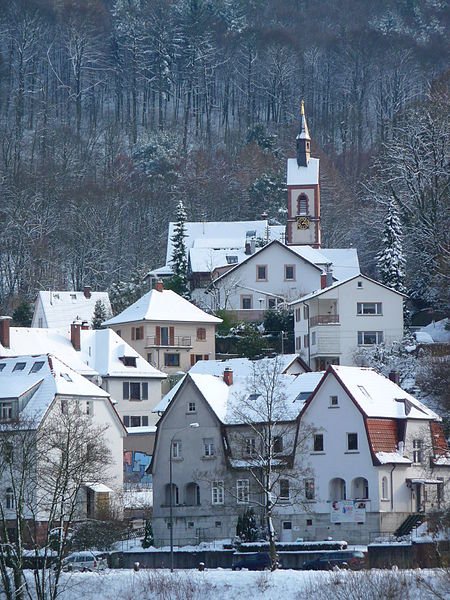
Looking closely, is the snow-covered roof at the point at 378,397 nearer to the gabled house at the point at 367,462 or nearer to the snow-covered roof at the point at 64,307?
the gabled house at the point at 367,462

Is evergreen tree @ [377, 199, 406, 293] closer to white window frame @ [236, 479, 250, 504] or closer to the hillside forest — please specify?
the hillside forest

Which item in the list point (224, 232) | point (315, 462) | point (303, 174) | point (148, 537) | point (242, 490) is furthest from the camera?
point (303, 174)

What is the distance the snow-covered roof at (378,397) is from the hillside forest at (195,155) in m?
6.02

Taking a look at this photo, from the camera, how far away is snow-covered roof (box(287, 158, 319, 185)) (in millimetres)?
137125

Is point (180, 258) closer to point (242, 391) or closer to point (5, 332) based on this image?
point (5, 332)

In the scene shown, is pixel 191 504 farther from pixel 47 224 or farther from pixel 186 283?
pixel 47 224

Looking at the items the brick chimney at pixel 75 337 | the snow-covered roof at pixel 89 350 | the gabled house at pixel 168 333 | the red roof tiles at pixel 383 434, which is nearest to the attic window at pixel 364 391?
the red roof tiles at pixel 383 434

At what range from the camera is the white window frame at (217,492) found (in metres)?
83.8

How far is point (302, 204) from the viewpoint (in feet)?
445

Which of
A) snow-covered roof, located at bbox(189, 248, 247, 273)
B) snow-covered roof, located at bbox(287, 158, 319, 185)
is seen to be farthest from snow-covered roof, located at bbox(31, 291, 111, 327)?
snow-covered roof, located at bbox(287, 158, 319, 185)

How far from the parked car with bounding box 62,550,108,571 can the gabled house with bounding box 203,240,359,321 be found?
46.1m

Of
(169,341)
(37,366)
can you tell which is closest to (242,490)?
(37,366)

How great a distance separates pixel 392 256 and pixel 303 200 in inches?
822

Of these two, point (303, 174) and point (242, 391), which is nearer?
point (242, 391)
